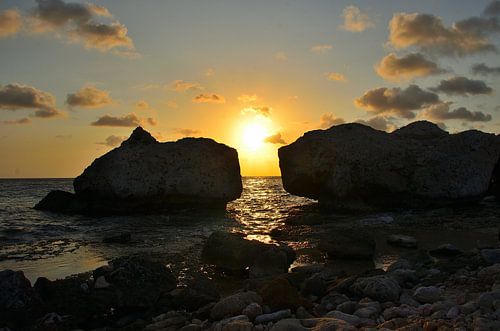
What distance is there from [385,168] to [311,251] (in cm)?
1276

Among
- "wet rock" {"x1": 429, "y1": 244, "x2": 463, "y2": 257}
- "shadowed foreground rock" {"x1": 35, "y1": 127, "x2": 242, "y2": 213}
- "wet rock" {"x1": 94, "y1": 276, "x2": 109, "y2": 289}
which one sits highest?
"shadowed foreground rock" {"x1": 35, "y1": 127, "x2": 242, "y2": 213}

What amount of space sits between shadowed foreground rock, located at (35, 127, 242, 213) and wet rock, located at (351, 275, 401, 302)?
19.7 meters

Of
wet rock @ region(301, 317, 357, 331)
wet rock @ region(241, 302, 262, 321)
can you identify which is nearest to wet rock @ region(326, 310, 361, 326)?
wet rock @ region(301, 317, 357, 331)

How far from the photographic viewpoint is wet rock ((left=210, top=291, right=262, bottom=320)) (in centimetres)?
573

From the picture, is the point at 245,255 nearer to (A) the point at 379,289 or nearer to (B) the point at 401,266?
(B) the point at 401,266

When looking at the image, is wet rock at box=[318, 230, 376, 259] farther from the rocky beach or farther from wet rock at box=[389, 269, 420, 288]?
wet rock at box=[389, 269, 420, 288]

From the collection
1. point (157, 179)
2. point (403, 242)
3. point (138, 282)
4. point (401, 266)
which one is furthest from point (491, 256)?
point (157, 179)

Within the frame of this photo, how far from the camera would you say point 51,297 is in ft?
21.7

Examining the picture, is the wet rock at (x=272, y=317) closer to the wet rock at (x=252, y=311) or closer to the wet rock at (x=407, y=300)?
the wet rock at (x=252, y=311)

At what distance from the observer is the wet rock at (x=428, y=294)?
19.1 ft

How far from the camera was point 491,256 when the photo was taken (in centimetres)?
753

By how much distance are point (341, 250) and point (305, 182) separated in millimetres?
13858

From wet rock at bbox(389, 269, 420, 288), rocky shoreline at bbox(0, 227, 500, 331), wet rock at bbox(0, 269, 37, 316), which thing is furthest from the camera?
wet rock at bbox(389, 269, 420, 288)

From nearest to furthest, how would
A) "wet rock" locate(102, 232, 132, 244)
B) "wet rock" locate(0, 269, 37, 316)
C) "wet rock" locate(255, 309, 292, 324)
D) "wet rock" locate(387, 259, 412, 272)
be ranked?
"wet rock" locate(255, 309, 292, 324) < "wet rock" locate(0, 269, 37, 316) < "wet rock" locate(387, 259, 412, 272) < "wet rock" locate(102, 232, 132, 244)
